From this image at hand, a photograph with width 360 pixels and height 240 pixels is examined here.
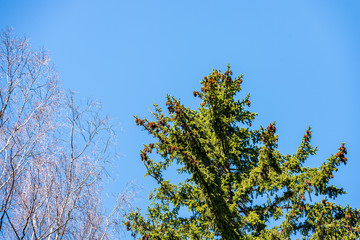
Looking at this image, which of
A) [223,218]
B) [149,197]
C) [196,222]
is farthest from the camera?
[149,197]

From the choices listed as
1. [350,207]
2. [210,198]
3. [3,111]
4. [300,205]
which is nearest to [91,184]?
[3,111]

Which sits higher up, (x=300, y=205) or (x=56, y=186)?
(x=56, y=186)

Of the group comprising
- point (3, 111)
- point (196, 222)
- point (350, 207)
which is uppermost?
point (3, 111)

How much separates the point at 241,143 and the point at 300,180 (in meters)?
1.95

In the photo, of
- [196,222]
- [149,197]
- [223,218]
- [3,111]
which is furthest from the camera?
[149,197]

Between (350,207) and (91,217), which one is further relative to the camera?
(91,217)

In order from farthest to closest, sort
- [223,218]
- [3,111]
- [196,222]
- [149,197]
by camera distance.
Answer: [149,197] < [196,222] < [3,111] < [223,218]

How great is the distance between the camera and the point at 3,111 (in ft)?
23.0

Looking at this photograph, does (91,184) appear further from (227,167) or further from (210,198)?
(227,167)

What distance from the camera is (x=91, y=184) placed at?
791 cm

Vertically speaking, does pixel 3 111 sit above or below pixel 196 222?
above

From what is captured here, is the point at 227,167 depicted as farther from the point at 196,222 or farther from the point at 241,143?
the point at 196,222

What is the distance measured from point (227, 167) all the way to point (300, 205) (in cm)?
245

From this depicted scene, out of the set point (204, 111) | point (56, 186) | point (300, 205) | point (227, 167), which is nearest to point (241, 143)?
point (227, 167)
